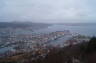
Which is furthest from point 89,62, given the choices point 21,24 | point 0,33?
point 21,24

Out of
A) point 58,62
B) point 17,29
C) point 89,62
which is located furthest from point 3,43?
point 89,62

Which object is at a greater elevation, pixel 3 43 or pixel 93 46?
pixel 93 46

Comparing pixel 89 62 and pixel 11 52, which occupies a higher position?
pixel 89 62

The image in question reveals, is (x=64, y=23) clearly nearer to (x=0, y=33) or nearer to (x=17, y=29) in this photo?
(x=17, y=29)

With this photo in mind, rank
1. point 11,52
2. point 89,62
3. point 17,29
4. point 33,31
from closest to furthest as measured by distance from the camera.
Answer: point 89,62 → point 11,52 → point 17,29 → point 33,31

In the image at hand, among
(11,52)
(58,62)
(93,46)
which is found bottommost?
(11,52)

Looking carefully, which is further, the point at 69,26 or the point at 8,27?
the point at 69,26

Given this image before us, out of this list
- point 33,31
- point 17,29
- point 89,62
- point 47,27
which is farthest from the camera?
point 47,27

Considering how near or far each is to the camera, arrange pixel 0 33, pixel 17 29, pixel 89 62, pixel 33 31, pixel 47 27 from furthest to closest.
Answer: pixel 47 27
pixel 33 31
pixel 17 29
pixel 0 33
pixel 89 62

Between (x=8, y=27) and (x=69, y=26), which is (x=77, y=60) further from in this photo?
(x=69, y=26)
